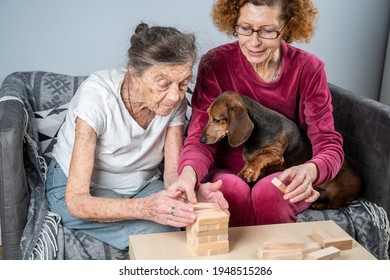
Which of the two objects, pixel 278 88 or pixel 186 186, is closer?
pixel 186 186

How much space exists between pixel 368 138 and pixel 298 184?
2.10ft

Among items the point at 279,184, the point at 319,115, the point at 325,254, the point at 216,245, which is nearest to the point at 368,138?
the point at 319,115

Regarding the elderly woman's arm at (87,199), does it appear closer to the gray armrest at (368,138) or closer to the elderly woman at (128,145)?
the elderly woman at (128,145)

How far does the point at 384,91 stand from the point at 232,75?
113cm

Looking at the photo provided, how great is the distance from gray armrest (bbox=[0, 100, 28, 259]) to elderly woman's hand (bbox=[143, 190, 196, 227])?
0.44m

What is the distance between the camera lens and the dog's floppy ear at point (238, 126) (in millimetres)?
1731

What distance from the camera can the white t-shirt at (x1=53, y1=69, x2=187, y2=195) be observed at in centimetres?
166

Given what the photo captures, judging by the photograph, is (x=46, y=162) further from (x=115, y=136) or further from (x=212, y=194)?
(x=212, y=194)

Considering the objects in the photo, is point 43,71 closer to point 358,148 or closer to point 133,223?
point 133,223

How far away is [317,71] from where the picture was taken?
184cm

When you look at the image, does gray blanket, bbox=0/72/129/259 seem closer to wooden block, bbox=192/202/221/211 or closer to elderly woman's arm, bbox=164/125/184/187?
elderly woman's arm, bbox=164/125/184/187

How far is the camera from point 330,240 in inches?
55.8

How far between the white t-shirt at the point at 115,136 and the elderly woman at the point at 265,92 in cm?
11
